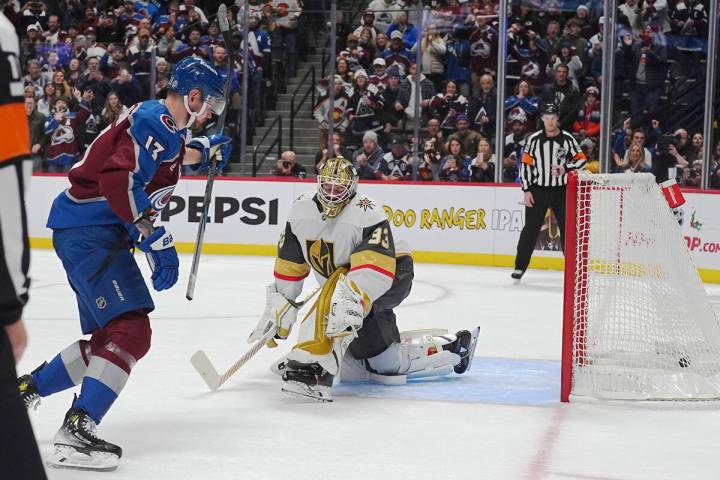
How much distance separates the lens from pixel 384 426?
10.8ft

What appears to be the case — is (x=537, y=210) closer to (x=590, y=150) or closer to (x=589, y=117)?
(x=590, y=150)

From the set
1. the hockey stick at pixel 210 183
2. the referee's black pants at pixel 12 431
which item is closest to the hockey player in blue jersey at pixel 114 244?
the hockey stick at pixel 210 183

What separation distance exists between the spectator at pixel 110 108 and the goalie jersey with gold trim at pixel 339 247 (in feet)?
22.9

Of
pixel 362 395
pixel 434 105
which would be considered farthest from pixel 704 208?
pixel 362 395

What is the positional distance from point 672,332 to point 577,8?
238 inches

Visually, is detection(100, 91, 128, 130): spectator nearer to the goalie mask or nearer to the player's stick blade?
the player's stick blade

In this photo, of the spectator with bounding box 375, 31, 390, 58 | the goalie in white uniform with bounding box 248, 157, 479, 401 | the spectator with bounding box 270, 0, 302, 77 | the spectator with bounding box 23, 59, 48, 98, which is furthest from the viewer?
the spectator with bounding box 23, 59, 48, 98

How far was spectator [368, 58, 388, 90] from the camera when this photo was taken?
9.94m

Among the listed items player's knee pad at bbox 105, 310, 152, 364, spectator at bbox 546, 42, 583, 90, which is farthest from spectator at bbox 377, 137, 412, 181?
player's knee pad at bbox 105, 310, 152, 364

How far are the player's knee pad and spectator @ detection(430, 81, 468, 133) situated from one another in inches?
270

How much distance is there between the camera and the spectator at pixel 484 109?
9.34m

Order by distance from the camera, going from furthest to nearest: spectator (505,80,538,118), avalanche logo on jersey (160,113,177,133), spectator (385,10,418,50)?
1. spectator (385,10,418,50)
2. spectator (505,80,538,118)
3. avalanche logo on jersey (160,113,177,133)

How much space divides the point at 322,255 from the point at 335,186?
276 mm

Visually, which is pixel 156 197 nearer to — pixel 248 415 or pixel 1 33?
pixel 248 415
